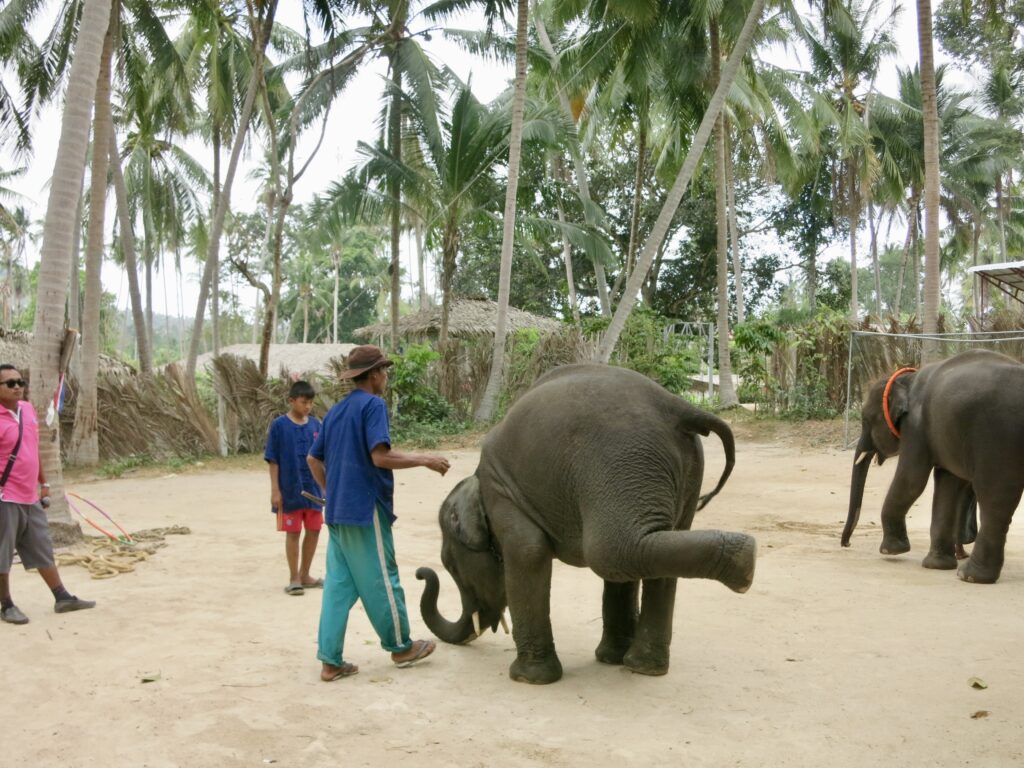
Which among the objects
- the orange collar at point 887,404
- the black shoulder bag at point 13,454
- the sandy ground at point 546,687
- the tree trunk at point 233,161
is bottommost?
the sandy ground at point 546,687

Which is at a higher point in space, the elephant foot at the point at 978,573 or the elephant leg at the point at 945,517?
the elephant leg at the point at 945,517

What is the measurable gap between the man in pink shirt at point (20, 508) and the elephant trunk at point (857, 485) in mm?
5980

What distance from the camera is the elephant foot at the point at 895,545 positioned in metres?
7.81

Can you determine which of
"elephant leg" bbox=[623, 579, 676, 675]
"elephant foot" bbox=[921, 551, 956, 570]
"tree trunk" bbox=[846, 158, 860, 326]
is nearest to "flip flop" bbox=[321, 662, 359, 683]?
"elephant leg" bbox=[623, 579, 676, 675]

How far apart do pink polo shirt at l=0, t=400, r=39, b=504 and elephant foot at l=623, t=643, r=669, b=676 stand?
13.1 feet

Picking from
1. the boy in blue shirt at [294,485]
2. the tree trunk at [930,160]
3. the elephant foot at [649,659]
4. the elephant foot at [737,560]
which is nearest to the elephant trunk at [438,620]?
the elephant foot at [649,659]

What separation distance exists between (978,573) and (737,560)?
160 inches

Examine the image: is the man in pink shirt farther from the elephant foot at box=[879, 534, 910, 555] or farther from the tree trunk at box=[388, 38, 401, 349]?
the tree trunk at box=[388, 38, 401, 349]

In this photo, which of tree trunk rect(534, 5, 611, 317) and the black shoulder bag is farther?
tree trunk rect(534, 5, 611, 317)

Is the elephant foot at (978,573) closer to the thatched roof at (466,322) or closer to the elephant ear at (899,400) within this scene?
the elephant ear at (899,400)

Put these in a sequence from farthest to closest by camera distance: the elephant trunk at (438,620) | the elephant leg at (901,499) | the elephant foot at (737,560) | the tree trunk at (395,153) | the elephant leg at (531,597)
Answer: the tree trunk at (395,153), the elephant leg at (901,499), the elephant trunk at (438,620), the elephant leg at (531,597), the elephant foot at (737,560)

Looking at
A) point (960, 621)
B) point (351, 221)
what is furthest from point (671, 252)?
point (960, 621)

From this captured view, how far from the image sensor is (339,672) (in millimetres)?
4758

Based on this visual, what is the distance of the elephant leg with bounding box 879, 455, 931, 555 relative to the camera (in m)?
7.61
